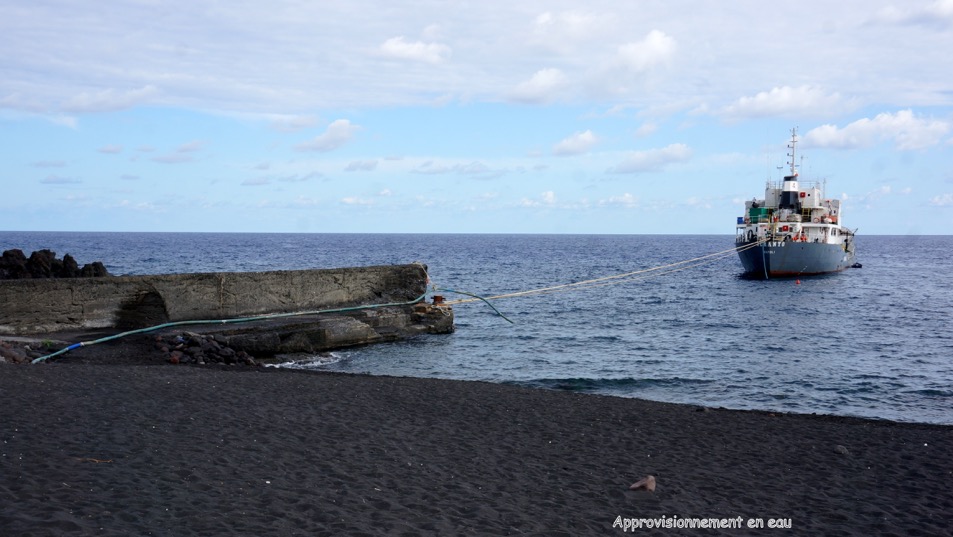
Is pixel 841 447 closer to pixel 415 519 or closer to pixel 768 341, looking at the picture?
pixel 415 519

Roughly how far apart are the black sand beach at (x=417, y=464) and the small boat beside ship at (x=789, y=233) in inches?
1676

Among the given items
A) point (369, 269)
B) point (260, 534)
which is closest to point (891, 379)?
point (369, 269)

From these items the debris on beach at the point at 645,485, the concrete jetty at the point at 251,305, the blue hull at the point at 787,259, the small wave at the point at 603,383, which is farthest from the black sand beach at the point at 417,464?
the blue hull at the point at 787,259

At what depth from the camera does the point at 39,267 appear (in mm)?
30688

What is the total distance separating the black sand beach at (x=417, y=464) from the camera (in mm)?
5953

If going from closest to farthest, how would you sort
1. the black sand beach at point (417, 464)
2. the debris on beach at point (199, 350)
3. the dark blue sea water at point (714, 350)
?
the black sand beach at point (417, 464) → the debris on beach at point (199, 350) → the dark blue sea water at point (714, 350)

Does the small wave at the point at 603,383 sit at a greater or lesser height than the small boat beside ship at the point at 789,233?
lesser

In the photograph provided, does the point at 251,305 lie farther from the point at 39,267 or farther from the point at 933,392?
the point at 39,267

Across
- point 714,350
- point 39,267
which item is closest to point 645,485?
point 714,350

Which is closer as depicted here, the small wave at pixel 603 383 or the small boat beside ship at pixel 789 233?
the small wave at pixel 603 383

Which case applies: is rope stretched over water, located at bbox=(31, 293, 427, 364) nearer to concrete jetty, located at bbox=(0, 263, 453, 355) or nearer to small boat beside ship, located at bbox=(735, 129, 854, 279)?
concrete jetty, located at bbox=(0, 263, 453, 355)

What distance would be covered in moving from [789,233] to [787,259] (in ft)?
5.76

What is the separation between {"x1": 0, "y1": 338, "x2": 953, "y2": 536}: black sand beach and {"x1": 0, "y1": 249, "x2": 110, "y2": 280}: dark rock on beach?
2044 centimetres

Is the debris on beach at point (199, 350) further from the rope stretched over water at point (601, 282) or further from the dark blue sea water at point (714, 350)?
the rope stretched over water at point (601, 282)
